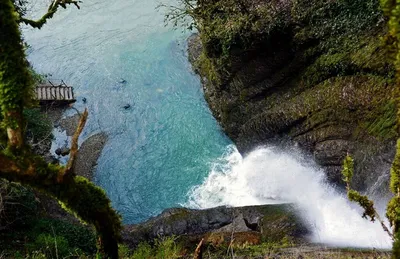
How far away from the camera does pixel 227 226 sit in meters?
14.1

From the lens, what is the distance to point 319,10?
14.8 metres

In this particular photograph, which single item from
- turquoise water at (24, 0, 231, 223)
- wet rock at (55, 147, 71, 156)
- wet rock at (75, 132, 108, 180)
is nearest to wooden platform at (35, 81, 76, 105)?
turquoise water at (24, 0, 231, 223)

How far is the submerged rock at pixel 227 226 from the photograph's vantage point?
12.7m

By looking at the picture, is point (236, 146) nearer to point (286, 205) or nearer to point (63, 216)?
point (286, 205)

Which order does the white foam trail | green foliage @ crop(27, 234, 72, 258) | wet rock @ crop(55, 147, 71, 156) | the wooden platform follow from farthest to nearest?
the wooden platform < wet rock @ crop(55, 147, 71, 156) < the white foam trail < green foliage @ crop(27, 234, 72, 258)

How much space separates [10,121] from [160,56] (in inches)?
905

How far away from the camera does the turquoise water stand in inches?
779

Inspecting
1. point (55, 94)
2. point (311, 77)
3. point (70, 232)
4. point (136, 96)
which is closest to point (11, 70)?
point (70, 232)

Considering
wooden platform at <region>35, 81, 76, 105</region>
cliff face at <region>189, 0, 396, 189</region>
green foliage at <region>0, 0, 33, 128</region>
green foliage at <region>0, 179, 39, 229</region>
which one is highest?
wooden platform at <region>35, 81, 76, 105</region>

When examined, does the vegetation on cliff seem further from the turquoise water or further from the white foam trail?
the turquoise water

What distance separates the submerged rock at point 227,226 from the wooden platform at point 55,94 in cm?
1139

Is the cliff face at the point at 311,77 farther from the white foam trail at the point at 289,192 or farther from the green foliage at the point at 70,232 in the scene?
the green foliage at the point at 70,232

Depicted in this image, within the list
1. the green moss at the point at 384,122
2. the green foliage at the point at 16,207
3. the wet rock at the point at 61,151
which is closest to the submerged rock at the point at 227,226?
the green foliage at the point at 16,207

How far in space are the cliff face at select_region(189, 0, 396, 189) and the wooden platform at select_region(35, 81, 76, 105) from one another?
33.3ft
